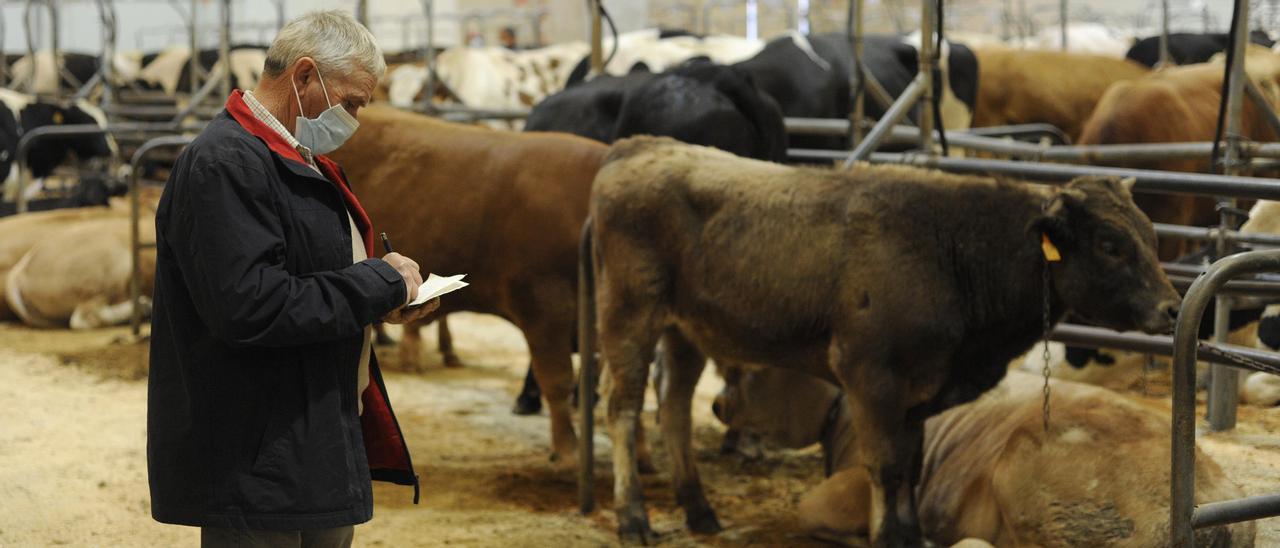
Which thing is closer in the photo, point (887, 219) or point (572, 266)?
point (887, 219)

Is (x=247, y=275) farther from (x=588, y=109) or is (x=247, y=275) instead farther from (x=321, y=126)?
(x=588, y=109)

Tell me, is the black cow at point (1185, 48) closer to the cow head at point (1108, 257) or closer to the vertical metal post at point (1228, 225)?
the vertical metal post at point (1228, 225)

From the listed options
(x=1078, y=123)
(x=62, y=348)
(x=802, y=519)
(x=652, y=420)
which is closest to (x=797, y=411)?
(x=802, y=519)

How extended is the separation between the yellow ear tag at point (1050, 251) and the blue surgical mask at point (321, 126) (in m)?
2.37

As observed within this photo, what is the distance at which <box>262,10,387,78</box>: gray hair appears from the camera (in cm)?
260

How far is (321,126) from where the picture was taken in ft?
8.65

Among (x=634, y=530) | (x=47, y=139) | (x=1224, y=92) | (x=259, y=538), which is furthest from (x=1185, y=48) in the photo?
(x=259, y=538)

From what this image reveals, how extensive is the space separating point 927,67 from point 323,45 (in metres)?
3.73

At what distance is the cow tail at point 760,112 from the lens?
647cm

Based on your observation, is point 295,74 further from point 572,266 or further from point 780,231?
point 572,266

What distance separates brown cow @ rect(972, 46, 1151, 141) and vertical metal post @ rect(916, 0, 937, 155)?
18.6 feet

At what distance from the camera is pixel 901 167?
15.2 ft

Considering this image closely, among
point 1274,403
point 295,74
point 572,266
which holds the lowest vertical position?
point 1274,403

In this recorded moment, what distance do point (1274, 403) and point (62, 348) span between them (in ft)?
22.8
